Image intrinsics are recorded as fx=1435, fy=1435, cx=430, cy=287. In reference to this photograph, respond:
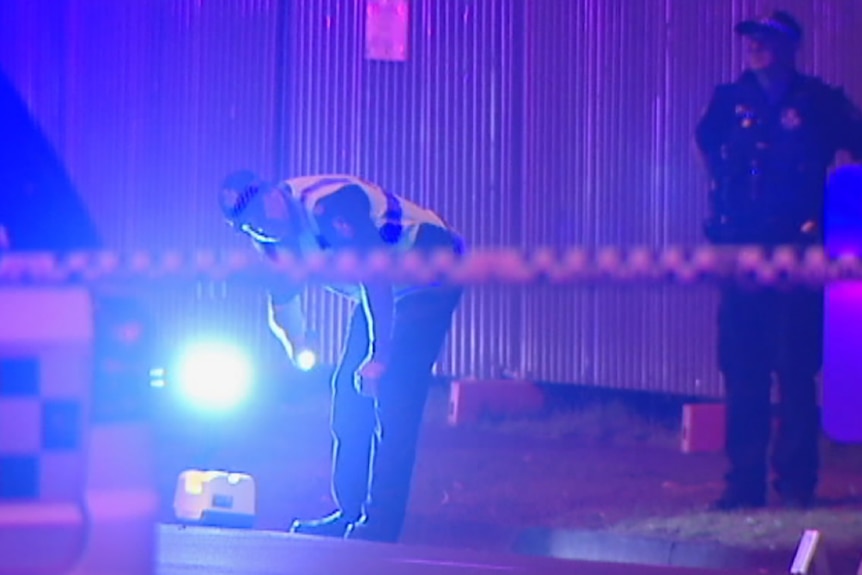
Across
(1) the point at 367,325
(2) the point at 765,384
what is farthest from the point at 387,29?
(1) the point at 367,325

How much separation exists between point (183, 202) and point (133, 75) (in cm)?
→ 93

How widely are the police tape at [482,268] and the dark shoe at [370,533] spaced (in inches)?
101

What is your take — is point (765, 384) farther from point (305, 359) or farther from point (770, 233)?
point (305, 359)

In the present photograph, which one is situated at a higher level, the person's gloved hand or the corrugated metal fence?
the corrugated metal fence

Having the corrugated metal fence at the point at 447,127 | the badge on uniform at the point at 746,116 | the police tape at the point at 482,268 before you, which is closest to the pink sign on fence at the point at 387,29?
the corrugated metal fence at the point at 447,127

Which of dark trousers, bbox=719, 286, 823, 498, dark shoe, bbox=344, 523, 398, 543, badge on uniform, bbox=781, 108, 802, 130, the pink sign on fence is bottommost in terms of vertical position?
dark shoe, bbox=344, 523, 398, 543

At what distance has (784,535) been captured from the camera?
5.24 metres

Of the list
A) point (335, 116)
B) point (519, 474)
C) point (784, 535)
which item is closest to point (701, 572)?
point (784, 535)

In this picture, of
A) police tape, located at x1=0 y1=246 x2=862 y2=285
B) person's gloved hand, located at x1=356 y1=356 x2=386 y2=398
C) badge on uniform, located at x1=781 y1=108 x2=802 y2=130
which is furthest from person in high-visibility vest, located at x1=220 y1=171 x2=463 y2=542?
police tape, located at x1=0 y1=246 x2=862 y2=285

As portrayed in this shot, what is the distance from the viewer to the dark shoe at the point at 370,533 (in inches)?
203

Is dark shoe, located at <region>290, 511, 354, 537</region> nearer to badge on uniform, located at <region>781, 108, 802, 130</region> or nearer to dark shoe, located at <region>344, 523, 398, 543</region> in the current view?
dark shoe, located at <region>344, 523, 398, 543</region>

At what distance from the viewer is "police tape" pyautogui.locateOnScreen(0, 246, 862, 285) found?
2.50 meters

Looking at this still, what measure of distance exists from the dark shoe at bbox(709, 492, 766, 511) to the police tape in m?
3.28

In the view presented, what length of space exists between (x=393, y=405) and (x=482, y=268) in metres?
2.60
